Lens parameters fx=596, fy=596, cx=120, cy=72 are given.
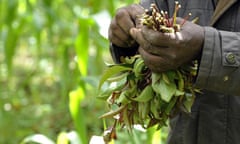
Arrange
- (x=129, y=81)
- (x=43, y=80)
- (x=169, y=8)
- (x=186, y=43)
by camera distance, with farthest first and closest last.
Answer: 1. (x=43, y=80)
2. (x=169, y=8)
3. (x=129, y=81)
4. (x=186, y=43)

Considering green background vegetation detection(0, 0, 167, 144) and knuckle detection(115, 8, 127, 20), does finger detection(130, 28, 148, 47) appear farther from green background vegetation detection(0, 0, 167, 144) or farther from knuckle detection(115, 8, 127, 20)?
green background vegetation detection(0, 0, 167, 144)

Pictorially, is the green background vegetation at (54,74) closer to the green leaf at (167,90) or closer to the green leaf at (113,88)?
the green leaf at (113,88)

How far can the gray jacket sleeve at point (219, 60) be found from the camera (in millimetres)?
1022

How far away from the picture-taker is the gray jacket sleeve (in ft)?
3.35

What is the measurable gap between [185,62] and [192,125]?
26 centimetres

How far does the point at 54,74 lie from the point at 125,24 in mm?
2278

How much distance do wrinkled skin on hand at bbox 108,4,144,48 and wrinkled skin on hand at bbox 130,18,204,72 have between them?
97mm

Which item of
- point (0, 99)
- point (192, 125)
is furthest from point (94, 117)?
point (192, 125)

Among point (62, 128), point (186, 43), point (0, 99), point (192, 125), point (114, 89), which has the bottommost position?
point (62, 128)

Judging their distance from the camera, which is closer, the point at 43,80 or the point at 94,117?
the point at 94,117

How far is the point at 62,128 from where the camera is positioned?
9.00 ft

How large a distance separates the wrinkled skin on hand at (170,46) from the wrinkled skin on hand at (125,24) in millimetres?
97

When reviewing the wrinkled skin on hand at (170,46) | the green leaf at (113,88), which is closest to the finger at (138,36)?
the wrinkled skin on hand at (170,46)

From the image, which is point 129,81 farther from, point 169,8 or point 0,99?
A: point 0,99
